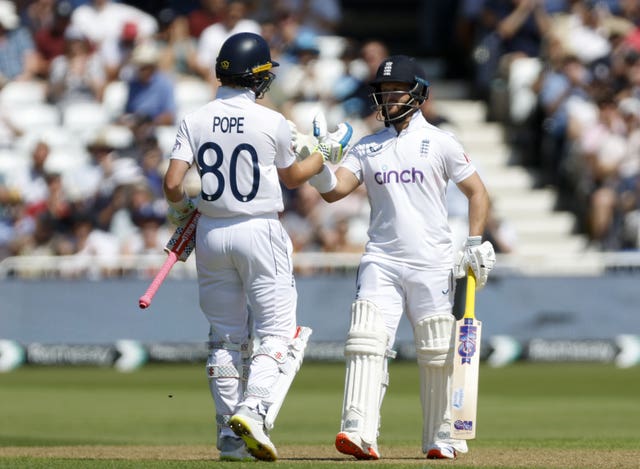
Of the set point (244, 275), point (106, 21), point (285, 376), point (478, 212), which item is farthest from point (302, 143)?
point (106, 21)

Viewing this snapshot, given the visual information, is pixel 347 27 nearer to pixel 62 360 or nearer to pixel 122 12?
pixel 122 12

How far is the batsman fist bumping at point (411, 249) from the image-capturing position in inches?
311

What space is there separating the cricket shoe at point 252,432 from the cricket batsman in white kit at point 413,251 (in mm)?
583

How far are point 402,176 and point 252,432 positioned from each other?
171 centimetres

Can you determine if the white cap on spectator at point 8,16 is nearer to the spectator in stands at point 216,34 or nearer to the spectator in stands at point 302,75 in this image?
the spectator in stands at point 216,34

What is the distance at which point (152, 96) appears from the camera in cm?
1822

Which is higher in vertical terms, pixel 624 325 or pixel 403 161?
pixel 403 161

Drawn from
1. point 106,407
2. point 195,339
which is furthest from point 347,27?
point 106,407

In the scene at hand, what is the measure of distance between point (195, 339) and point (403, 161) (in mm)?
8741

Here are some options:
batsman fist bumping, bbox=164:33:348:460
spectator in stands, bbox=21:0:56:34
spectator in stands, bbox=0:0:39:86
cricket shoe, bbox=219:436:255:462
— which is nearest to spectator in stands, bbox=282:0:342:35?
spectator in stands, bbox=21:0:56:34

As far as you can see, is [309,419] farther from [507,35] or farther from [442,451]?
[507,35]

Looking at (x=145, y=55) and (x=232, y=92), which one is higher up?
(x=145, y=55)

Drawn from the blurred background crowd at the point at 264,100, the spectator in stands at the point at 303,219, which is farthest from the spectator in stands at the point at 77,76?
the spectator in stands at the point at 303,219

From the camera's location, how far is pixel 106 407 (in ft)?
41.6
